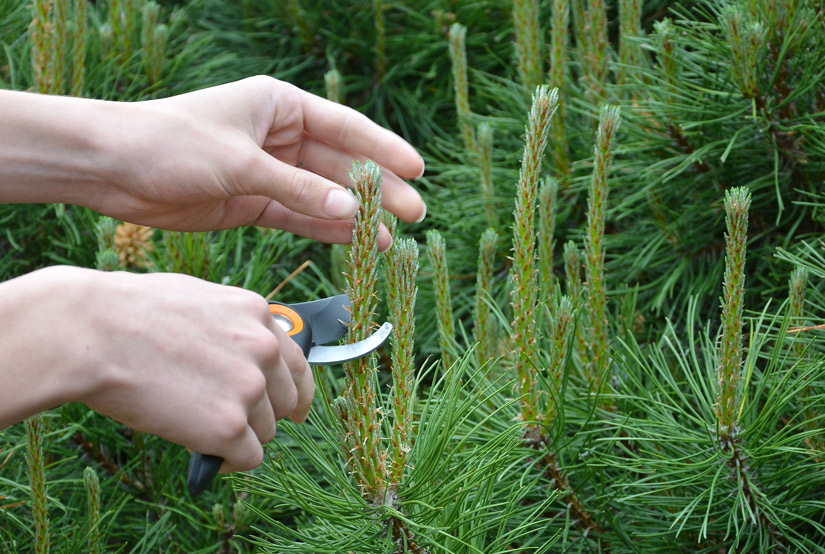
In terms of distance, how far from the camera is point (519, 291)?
2.01 feet

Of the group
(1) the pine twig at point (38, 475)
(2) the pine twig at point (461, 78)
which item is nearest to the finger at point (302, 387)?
(1) the pine twig at point (38, 475)

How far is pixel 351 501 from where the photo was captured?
1.79 feet

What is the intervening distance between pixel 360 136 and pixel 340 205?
144mm

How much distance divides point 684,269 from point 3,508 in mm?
715

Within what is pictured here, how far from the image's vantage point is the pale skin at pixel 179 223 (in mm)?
419

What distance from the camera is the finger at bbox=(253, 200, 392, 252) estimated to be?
0.75m

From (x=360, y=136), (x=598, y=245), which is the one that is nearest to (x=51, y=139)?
(x=360, y=136)

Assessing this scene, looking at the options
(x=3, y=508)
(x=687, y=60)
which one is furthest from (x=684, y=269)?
(x=3, y=508)

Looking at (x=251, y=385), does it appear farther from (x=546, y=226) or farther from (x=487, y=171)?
(x=487, y=171)

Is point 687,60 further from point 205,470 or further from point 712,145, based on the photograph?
point 205,470

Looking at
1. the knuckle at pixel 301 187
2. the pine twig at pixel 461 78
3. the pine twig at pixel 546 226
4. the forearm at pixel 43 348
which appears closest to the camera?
the forearm at pixel 43 348

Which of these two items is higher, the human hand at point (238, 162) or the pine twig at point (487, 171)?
the human hand at point (238, 162)

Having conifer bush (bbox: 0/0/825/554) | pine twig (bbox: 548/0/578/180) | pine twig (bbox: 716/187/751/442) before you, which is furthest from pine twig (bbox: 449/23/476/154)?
pine twig (bbox: 716/187/751/442)

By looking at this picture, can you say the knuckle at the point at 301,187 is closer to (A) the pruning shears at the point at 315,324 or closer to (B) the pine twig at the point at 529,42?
(A) the pruning shears at the point at 315,324
